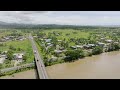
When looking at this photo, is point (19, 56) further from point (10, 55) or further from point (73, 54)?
point (73, 54)

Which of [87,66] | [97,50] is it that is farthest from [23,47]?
[97,50]

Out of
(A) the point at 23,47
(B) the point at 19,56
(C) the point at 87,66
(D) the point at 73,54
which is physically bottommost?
(C) the point at 87,66

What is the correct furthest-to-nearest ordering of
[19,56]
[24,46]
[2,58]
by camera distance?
[24,46]
[19,56]
[2,58]

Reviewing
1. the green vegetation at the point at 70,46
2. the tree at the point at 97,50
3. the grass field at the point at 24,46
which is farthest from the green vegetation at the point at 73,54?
the grass field at the point at 24,46

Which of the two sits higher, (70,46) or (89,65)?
(70,46)

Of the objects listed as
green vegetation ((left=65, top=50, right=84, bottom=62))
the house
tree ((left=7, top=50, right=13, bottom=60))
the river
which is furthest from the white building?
green vegetation ((left=65, top=50, right=84, bottom=62))

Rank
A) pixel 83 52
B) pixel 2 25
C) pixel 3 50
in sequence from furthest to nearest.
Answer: pixel 83 52
pixel 3 50
pixel 2 25

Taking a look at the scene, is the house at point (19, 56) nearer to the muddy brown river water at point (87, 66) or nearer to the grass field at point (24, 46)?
the grass field at point (24, 46)

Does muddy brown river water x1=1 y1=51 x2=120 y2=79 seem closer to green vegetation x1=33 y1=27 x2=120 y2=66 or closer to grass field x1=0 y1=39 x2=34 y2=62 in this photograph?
green vegetation x1=33 y1=27 x2=120 y2=66

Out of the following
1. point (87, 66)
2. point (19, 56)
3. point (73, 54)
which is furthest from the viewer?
point (87, 66)
